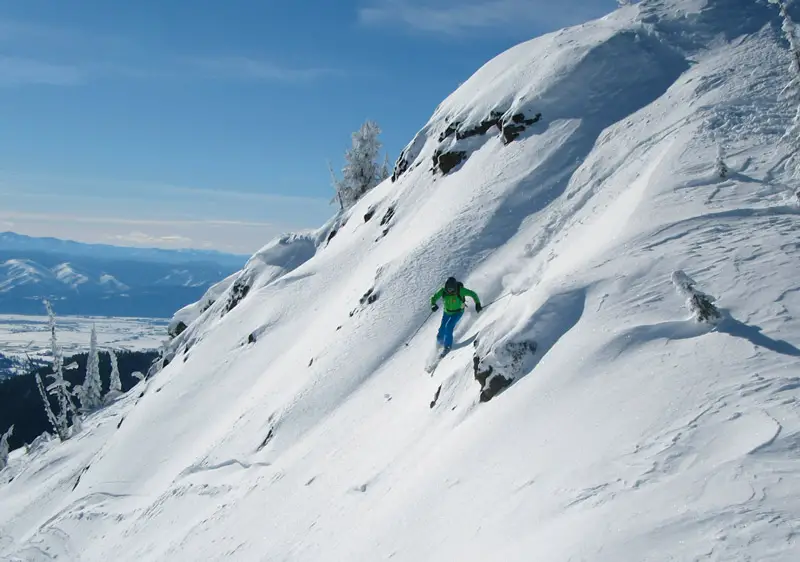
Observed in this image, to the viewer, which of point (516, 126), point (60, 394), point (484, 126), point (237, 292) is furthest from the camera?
point (60, 394)

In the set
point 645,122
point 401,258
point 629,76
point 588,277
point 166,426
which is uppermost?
point 629,76

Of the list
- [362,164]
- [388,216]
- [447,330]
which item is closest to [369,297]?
[447,330]

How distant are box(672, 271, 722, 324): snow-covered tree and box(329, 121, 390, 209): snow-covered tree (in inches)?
1641

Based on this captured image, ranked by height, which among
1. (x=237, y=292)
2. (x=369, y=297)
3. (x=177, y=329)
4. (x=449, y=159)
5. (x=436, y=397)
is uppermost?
(x=449, y=159)

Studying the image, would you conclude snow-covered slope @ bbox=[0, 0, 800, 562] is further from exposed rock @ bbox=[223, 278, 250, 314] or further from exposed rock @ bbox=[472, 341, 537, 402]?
exposed rock @ bbox=[223, 278, 250, 314]

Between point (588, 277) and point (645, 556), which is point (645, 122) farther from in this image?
point (645, 556)

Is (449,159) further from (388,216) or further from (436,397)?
(436,397)

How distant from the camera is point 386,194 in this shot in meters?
33.8

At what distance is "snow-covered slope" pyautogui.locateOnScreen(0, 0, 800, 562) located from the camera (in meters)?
7.02

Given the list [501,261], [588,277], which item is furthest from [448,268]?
[588,277]

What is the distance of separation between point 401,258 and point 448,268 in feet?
8.12

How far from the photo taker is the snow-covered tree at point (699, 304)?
923 centimetres

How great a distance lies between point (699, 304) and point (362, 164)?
43379 millimetres

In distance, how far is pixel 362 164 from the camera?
5050 cm
